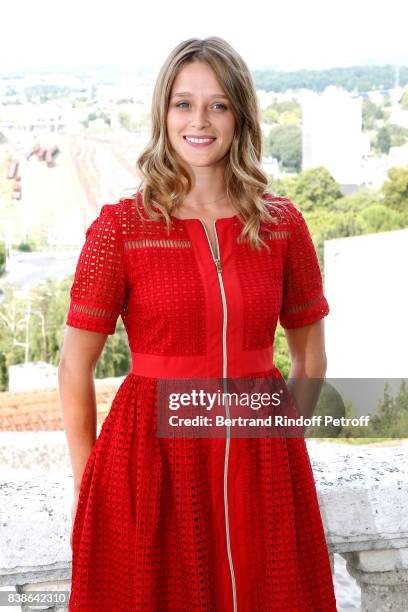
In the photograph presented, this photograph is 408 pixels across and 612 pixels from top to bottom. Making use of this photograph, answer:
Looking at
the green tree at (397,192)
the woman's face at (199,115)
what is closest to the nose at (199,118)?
the woman's face at (199,115)

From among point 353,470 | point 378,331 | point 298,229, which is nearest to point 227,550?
point 353,470

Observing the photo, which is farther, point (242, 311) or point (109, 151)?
point (109, 151)

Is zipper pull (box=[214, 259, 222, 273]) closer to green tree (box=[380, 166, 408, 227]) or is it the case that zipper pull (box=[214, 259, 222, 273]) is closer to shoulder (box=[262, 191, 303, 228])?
shoulder (box=[262, 191, 303, 228])

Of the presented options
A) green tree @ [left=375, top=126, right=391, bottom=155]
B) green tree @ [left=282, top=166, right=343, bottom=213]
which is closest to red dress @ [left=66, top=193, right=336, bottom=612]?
green tree @ [left=282, top=166, right=343, bottom=213]

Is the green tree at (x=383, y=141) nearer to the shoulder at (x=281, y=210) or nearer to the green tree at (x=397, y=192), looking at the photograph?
the green tree at (x=397, y=192)

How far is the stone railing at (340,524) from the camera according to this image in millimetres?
1178

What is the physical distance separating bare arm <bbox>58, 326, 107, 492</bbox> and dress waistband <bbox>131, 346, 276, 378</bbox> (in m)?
0.07

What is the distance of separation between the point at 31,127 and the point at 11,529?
79.6 feet

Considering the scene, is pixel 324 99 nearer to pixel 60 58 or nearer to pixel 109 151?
pixel 109 151

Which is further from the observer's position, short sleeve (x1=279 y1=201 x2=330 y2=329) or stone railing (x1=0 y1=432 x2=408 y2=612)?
short sleeve (x1=279 y1=201 x2=330 y2=329)

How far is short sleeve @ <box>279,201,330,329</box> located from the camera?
1.33 meters

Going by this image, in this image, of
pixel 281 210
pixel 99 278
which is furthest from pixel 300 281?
pixel 99 278

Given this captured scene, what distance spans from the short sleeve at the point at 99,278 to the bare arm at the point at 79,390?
0.09ft

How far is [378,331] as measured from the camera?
18.6 m
